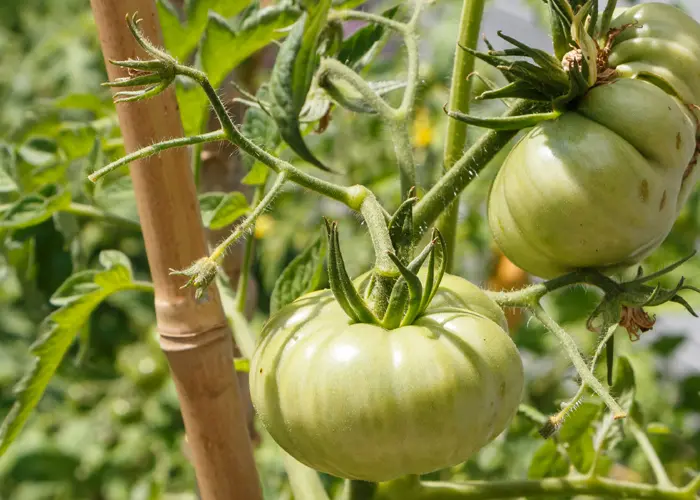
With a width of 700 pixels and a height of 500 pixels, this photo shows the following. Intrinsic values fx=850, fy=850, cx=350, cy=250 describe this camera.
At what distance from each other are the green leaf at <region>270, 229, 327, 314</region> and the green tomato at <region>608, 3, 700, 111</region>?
0.29 m

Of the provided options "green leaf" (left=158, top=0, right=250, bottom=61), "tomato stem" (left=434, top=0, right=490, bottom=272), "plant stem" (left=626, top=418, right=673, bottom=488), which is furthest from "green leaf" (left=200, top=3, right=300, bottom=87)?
"plant stem" (left=626, top=418, right=673, bottom=488)

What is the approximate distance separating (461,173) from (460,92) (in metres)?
0.09

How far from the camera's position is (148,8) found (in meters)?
0.58

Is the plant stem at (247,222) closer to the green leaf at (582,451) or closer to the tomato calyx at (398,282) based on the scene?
the tomato calyx at (398,282)

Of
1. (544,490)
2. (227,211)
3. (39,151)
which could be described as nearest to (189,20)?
(227,211)

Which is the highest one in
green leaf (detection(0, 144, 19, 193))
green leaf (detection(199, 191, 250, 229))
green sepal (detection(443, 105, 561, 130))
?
green sepal (detection(443, 105, 561, 130))

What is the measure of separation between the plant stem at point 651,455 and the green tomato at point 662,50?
0.39 m

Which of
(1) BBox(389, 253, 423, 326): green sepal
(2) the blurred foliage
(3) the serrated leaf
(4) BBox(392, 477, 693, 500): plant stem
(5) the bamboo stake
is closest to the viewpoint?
(1) BBox(389, 253, 423, 326): green sepal

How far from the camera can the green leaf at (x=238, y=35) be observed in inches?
27.8

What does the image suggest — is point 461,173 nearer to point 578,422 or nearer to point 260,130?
point 260,130

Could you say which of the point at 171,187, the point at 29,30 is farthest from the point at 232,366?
the point at 29,30

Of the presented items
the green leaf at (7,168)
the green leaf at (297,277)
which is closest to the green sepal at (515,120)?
the green leaf at (297,277)

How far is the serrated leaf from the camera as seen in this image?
31.5 inches

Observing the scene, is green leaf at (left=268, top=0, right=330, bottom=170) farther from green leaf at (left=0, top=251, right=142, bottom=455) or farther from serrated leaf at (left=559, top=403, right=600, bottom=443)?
serrated leaf at (left=559, top=403, right=600, bottom=443)
